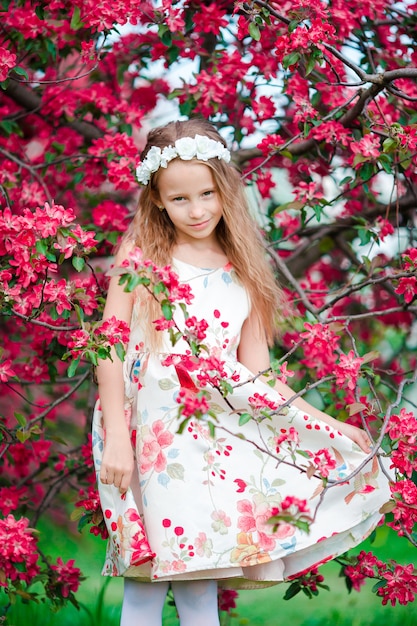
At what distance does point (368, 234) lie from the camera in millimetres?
2504

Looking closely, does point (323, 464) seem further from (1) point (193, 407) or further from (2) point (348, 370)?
(1) point (193, 407)

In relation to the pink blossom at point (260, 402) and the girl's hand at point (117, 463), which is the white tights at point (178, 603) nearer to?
the girl's hand at point (117, 463)

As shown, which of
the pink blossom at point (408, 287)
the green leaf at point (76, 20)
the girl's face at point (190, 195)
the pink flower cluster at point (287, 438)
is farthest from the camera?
the green leaf at point (76, 20)

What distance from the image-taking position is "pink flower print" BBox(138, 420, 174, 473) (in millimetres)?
1984

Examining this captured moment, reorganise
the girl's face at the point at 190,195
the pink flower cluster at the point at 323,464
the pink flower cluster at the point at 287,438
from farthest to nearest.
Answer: the girl's face at the point at 190,195
the pink flower cluster at the point at 287,438
the pink flower cluster at the point at 323,464

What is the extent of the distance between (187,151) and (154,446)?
0.69m

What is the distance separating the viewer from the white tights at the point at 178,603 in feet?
6.57

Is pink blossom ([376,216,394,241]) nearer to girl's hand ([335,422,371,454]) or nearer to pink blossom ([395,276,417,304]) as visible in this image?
pink blossom ([395,276,417,304])

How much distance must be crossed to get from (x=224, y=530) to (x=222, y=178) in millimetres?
823

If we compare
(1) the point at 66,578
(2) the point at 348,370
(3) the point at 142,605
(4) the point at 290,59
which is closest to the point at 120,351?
(2) the point at 348,370

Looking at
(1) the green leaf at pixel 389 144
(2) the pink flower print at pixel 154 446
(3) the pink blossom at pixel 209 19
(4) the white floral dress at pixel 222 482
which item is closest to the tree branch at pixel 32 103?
(3) the pink blossom at pixel 209 19

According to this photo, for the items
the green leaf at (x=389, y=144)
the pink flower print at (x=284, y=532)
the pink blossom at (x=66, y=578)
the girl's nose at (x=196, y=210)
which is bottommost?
the pink blossom at (x=66, y=578)

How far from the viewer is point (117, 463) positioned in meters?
1.94

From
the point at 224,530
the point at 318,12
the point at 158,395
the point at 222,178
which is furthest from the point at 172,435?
the point at 318,12
